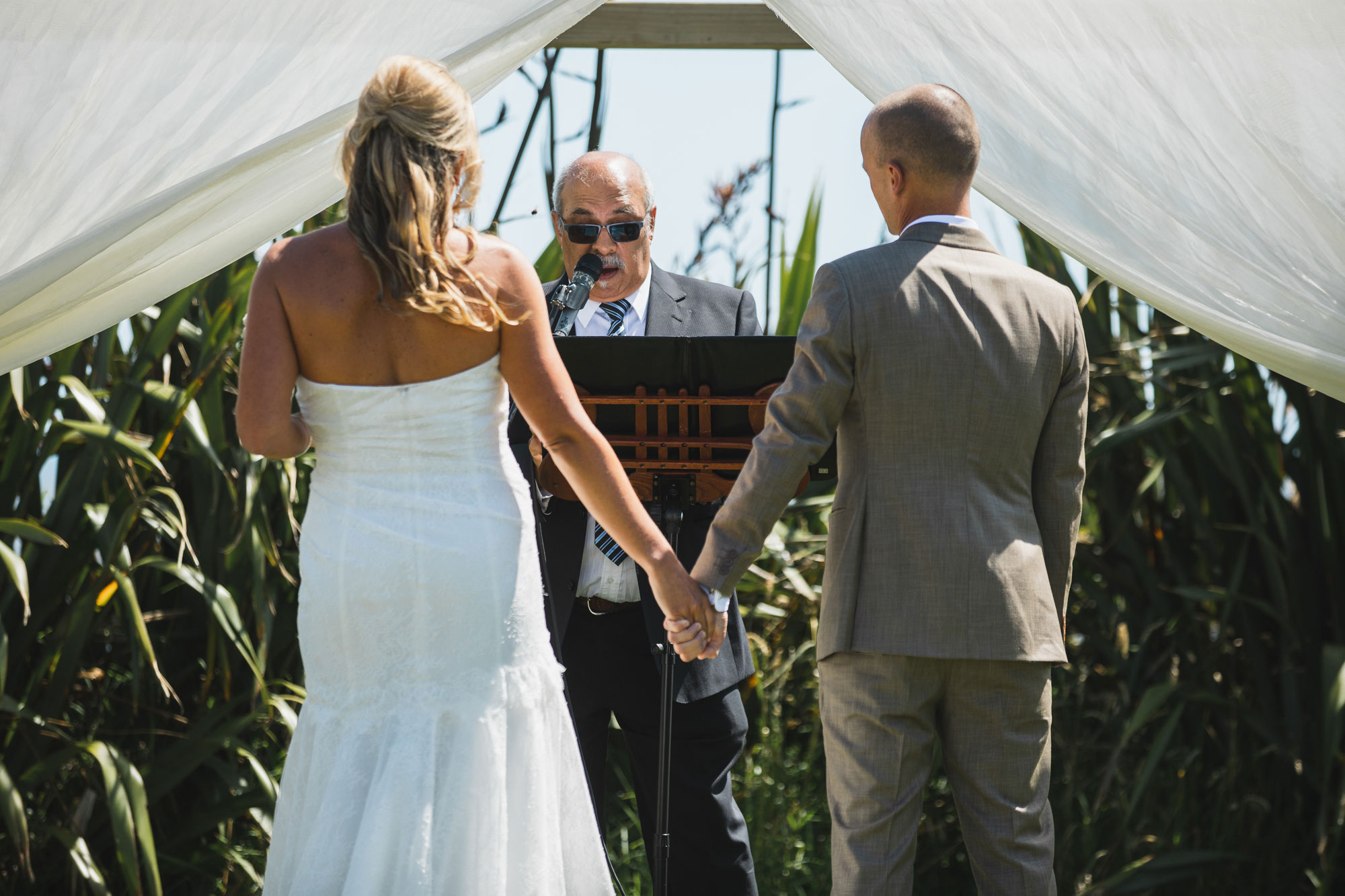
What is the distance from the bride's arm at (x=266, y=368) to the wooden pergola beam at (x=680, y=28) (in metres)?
1.33

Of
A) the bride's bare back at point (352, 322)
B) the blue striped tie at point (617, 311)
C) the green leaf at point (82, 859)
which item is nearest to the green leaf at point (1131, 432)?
the blue striped tie at point (617, 311)

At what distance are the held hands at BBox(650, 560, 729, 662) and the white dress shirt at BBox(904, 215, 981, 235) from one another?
688 millimetres

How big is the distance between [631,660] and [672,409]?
0.63m

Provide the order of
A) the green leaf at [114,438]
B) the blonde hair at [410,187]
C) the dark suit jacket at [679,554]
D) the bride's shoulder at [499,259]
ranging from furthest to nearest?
the green leaf at [114,438] < the dark suit jacket at [679,554] < the bride's shoulder at [499,259] < the blonde hair at [410,187]

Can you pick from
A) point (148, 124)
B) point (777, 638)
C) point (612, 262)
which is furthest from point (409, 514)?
point (777, 638)

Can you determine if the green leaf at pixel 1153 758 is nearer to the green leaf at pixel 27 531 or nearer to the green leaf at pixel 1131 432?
the green leaf at pixel 1131 432

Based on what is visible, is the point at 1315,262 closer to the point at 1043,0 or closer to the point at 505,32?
the point at 1043,0

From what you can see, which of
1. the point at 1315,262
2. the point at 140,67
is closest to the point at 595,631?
the point at 140,67

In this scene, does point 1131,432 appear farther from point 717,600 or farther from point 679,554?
point 717,600

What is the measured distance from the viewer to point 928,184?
2.07 m

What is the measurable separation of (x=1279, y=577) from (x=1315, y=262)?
1.36 m

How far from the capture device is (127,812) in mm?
2688

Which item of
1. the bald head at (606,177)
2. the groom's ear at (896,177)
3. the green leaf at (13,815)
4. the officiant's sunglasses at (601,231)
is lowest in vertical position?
the green leaf at (13,815)

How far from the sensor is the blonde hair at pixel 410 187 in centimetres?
169
